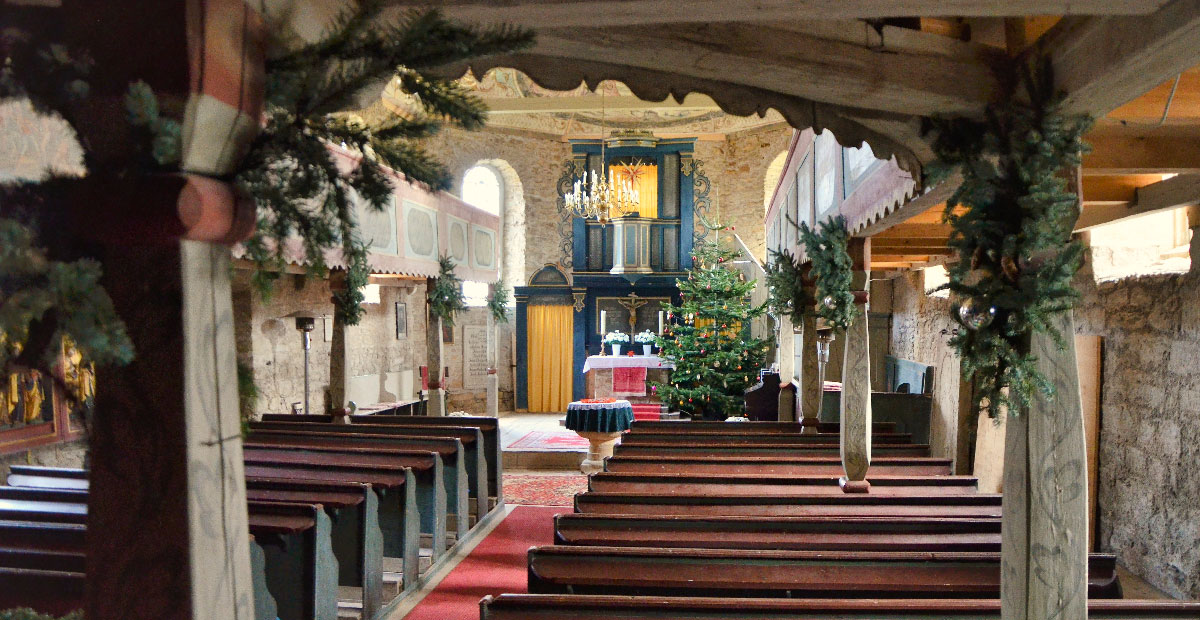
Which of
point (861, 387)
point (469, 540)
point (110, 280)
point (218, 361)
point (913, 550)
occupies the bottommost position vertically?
point (469, 540)

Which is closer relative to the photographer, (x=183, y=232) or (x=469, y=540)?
(x=183, y=232)

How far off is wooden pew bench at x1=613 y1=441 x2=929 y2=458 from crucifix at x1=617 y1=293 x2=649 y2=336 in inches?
384

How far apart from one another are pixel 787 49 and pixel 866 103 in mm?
424

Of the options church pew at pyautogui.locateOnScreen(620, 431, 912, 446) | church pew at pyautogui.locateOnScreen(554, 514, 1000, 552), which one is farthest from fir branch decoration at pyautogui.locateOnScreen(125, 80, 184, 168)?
church pew at pyautogui.locateOnScreen(620, 431, 912, 446)

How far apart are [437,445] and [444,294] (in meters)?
3.65

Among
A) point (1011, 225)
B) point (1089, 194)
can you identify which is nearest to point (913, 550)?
point (1011, 225)

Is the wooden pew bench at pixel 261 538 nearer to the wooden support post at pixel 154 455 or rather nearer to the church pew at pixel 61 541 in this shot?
the church pew at pixel 61 541

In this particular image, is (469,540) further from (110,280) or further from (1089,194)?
(110,280)

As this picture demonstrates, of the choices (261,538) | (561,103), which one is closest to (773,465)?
(261,538)

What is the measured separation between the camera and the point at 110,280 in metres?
0.96

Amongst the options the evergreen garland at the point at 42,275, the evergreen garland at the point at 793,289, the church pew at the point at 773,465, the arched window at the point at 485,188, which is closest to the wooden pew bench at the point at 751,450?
the church pew at the point at 773,465

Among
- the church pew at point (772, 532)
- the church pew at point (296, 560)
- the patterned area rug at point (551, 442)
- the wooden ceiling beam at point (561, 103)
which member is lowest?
the patterned area rug at point (551, 442)

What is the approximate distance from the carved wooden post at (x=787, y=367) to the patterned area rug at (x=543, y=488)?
2.79m

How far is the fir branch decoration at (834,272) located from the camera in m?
5.09
